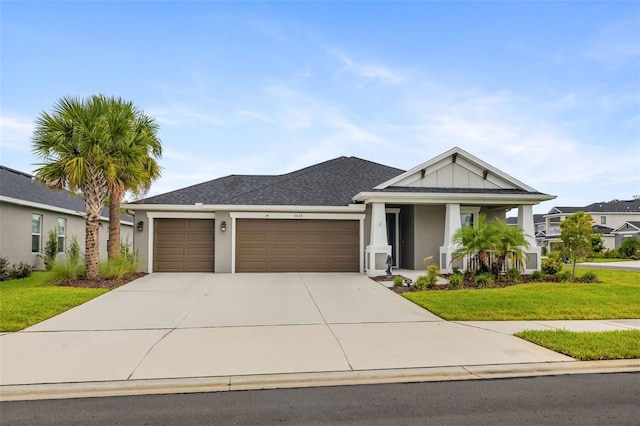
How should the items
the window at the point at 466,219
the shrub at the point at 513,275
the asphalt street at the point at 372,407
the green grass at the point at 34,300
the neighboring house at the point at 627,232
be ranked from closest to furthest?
1. the asphalt street at the point at 372,407
2. the green grass at the point at 34,300
3. the shrub at the point at 513,275
4. the window at the point at 466,219
5. the neighboring house at the point at 627,232

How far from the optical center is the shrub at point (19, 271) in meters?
15.5

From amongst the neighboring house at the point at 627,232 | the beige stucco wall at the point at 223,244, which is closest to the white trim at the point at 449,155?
the beige stucco wall at the point at 223,244

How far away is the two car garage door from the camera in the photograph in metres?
16.4

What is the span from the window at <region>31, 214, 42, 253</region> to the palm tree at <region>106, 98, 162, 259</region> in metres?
5.42

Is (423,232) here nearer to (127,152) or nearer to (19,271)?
(127,152)

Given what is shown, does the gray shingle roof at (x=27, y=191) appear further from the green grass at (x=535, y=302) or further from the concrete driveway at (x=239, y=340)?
the green grass at (x=535, y=302)

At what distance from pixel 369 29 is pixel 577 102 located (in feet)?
33.0

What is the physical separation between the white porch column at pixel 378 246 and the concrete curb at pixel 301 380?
31.5ft

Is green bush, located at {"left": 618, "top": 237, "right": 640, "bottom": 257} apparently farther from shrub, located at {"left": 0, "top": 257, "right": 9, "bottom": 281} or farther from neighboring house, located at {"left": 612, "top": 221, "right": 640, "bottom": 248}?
shrub, located at {"left": 0, "top": 257, "right": 9, "bottom": 281}

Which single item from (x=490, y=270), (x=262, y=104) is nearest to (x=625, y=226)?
(x=490, y=270)

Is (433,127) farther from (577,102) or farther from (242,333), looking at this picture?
(242,333)

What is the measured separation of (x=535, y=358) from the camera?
6.02m

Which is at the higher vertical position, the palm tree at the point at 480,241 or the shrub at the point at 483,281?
the palm tree at the point at 480,241

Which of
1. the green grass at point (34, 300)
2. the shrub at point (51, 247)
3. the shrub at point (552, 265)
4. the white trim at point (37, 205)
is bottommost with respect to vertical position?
the green grass at point (34, 300)
